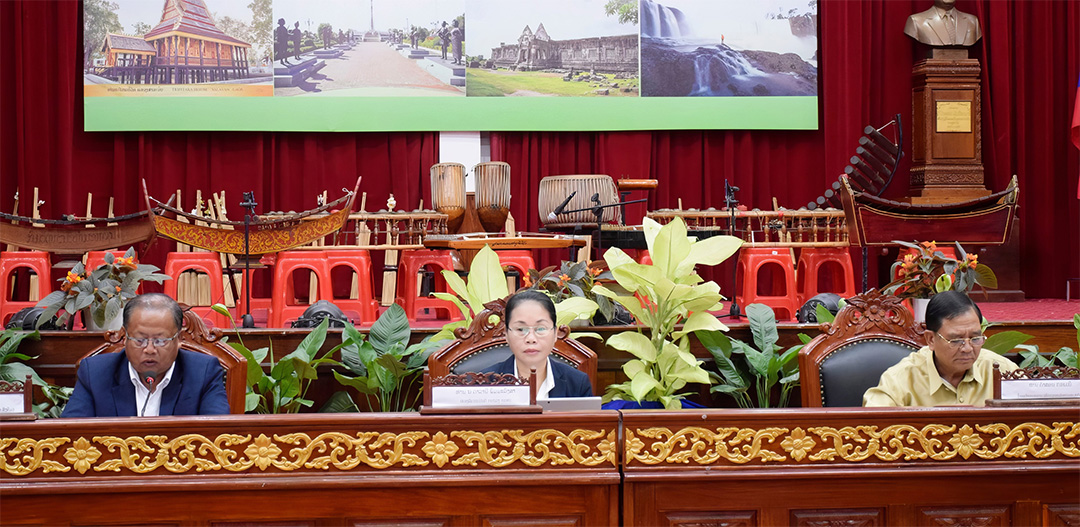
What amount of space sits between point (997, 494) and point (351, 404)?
6.66 ft

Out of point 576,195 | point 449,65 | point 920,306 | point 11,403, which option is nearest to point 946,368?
point 920,306

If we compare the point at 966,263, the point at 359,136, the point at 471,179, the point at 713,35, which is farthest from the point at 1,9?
the point at 966,263

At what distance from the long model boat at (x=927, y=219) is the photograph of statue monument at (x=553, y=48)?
7.98ft

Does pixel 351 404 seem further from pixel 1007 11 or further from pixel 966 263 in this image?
pixel 1007 11

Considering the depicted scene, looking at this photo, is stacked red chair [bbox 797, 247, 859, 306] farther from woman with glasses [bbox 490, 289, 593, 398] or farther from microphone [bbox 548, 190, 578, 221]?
woman with glasses [bbox 490, 289, 593, 398]

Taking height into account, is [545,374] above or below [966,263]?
below

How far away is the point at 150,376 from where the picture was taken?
2.22 m

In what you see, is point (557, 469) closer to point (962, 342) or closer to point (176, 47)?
point (962, 342)

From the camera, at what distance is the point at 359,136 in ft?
22.6

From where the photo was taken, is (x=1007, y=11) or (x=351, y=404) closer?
(x=351, y=404)

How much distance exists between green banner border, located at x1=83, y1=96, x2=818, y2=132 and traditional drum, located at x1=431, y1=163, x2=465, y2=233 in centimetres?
141

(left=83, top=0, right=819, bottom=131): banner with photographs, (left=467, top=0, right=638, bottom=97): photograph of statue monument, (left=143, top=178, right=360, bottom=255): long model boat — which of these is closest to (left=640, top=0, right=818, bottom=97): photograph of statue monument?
(left=83, top=0, right=819, bottom=131): banner with photographs

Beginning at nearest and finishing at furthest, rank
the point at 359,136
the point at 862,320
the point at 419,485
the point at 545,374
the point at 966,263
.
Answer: the point at 419,485
the point at 545,374
the point at 862,320
the point at 966,263
the point at 359,136

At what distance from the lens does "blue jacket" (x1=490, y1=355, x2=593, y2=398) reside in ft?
7.64
